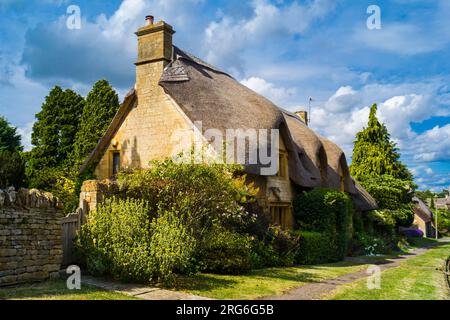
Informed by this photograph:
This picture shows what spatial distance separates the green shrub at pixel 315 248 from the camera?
15.8 meters

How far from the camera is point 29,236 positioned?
29.1 ft

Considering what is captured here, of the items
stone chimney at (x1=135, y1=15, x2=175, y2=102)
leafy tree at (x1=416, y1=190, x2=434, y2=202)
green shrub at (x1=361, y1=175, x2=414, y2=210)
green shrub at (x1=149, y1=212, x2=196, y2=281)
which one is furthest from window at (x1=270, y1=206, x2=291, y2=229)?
leafy tree at (x1=416, y1=190, x2=434, y2=202)

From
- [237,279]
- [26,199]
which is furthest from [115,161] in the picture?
[237,279]

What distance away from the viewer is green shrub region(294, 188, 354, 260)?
57.4ft

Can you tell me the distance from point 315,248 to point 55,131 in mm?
19279

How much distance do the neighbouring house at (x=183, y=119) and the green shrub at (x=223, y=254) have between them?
11.9ft

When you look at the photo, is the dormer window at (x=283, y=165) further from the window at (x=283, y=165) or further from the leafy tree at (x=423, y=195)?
the leafy tree at (x=423, y=195)

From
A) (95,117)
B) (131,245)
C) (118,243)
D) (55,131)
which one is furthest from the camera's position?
(55,131)

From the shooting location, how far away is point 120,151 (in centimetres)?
1809

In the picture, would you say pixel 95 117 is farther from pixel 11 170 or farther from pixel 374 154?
pixel 374 154

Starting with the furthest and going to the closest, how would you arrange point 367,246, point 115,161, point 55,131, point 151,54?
point 55,131 < point 367,246 < point 115,161 < point 151,54

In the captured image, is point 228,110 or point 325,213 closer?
point 228,110
